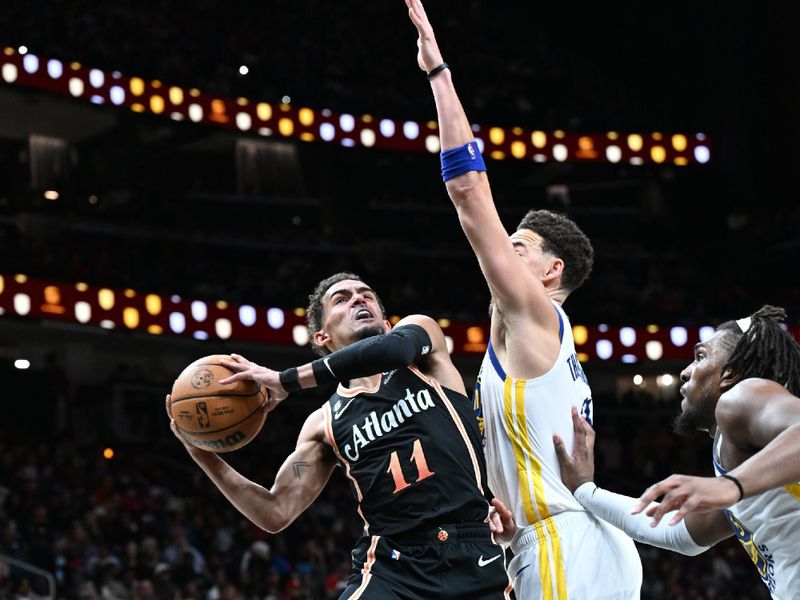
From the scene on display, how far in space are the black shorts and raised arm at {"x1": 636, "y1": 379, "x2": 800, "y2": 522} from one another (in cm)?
124

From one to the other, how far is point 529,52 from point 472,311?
10685mm

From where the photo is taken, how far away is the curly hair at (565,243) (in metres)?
4.59

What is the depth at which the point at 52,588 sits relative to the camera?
502 inches

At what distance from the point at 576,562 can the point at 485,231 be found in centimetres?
119

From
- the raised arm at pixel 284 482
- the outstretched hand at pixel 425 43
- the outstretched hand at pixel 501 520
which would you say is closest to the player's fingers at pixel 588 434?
the outstretched hand at pixel 501 520

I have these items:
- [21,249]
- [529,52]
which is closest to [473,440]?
[21,249]

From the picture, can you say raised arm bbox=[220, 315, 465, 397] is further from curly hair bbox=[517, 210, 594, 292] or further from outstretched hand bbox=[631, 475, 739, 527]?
outstretched hand bbox=[631, 475, 739, 527]

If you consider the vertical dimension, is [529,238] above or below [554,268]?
above

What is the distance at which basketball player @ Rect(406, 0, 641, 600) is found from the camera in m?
4.09

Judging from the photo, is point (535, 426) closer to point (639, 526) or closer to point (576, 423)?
point (576, 423)

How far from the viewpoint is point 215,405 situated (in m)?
4.40

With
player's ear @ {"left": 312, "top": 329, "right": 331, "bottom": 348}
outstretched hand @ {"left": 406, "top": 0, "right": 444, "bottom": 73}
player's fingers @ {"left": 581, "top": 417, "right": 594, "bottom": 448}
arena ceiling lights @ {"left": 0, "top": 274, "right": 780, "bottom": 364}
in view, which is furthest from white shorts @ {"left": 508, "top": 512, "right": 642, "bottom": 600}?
arena ceiling lights @ {"left": 0, "top": 274, "right": 780, "bottom": 364}

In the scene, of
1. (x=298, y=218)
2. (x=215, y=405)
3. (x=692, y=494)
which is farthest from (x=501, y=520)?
A: (x=298, y=218)

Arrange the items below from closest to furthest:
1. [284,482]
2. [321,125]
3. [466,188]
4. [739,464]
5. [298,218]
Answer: [739,464]
[466,188]
[284,482]
[321,125]
[298,218]
